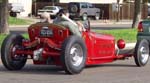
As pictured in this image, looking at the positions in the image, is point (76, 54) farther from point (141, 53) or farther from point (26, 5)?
point (26, 5)

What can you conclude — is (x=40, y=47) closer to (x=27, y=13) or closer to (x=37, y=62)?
(x=37, y=62)

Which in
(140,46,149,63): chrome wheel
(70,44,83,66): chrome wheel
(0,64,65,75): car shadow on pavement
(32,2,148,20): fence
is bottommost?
(32,2,148,20): fence

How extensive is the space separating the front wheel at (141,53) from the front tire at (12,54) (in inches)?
117

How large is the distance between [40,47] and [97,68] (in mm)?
1933

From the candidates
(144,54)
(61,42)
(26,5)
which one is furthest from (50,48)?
(26,5)

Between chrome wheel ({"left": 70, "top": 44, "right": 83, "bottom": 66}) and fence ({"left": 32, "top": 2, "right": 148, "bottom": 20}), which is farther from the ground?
chrome wheel ({"left": 70, "top": 44, "right": 83, "bottom": 66})

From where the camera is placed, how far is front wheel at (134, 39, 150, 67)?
14.5 m

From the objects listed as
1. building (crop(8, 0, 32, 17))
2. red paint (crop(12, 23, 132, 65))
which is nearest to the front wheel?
red paint (crop(12, 23, 132, 65))

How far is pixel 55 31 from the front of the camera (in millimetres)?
13023

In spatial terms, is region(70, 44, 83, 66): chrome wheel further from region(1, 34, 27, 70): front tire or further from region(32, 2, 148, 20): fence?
region(32, 2, 148, 20): fence

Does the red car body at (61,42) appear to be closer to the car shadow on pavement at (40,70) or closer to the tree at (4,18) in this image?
the car shadow on pavement at (40,70)

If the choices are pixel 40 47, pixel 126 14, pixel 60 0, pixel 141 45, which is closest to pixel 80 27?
pixel 40 47

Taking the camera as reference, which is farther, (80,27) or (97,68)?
(97,68)

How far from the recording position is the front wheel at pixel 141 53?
14477mm
